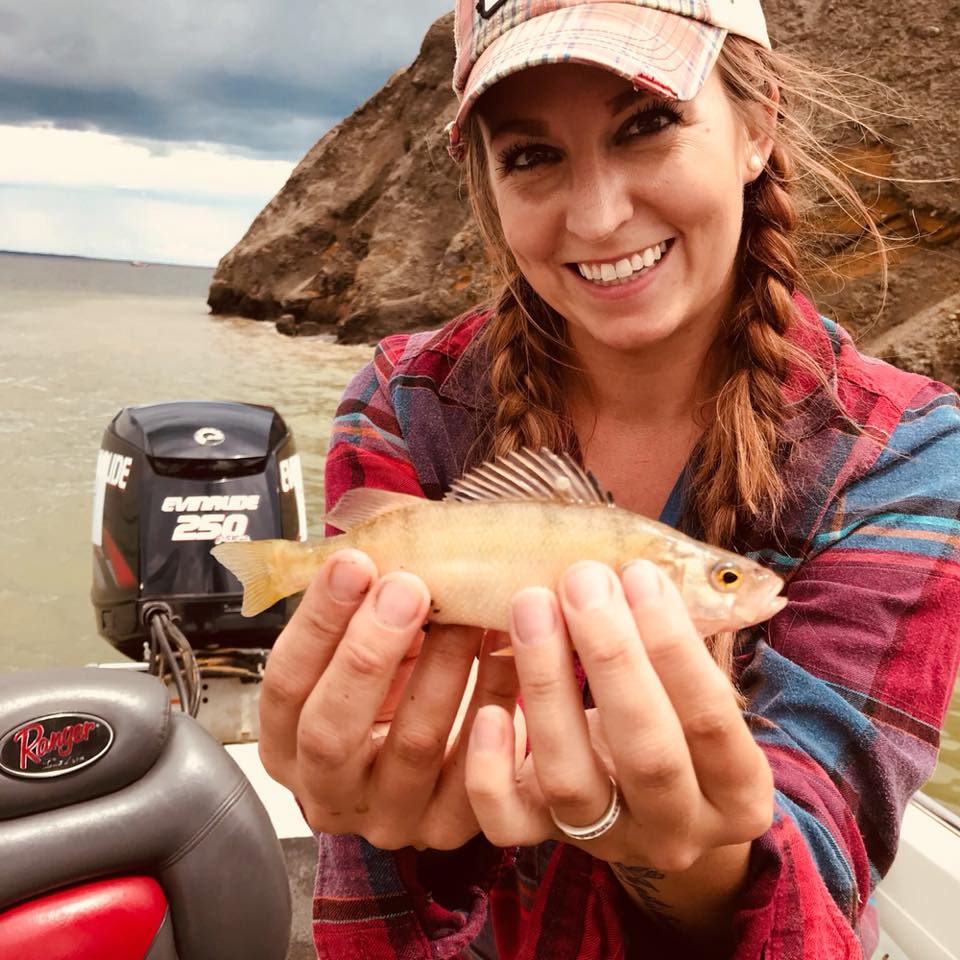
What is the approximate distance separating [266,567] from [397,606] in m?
0.45

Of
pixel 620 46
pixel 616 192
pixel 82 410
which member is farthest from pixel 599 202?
pixel 82 410

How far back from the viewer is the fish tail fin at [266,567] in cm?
196

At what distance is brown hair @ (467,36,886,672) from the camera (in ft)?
7.59

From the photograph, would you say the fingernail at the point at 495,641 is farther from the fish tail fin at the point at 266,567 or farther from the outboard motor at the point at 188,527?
the outboard motor at the point at 188,527

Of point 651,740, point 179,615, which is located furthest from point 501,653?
point 179,615

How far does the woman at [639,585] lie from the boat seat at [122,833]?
24 centimetres

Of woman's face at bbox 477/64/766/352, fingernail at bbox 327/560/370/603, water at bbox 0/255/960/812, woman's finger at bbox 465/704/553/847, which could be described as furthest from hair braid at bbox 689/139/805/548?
water at bbox 0/255/960/812

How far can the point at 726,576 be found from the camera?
1776mm

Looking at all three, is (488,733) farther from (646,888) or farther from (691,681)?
(646,888)

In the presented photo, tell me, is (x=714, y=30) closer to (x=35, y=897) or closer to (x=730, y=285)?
(x=730, y=285)

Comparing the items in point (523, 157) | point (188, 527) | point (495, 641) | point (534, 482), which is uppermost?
point (523, 157)

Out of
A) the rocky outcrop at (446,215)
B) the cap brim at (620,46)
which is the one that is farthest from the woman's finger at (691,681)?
the rocky outcrop at (446,215)

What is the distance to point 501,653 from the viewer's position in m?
1.75

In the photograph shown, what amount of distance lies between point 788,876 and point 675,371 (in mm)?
1357
